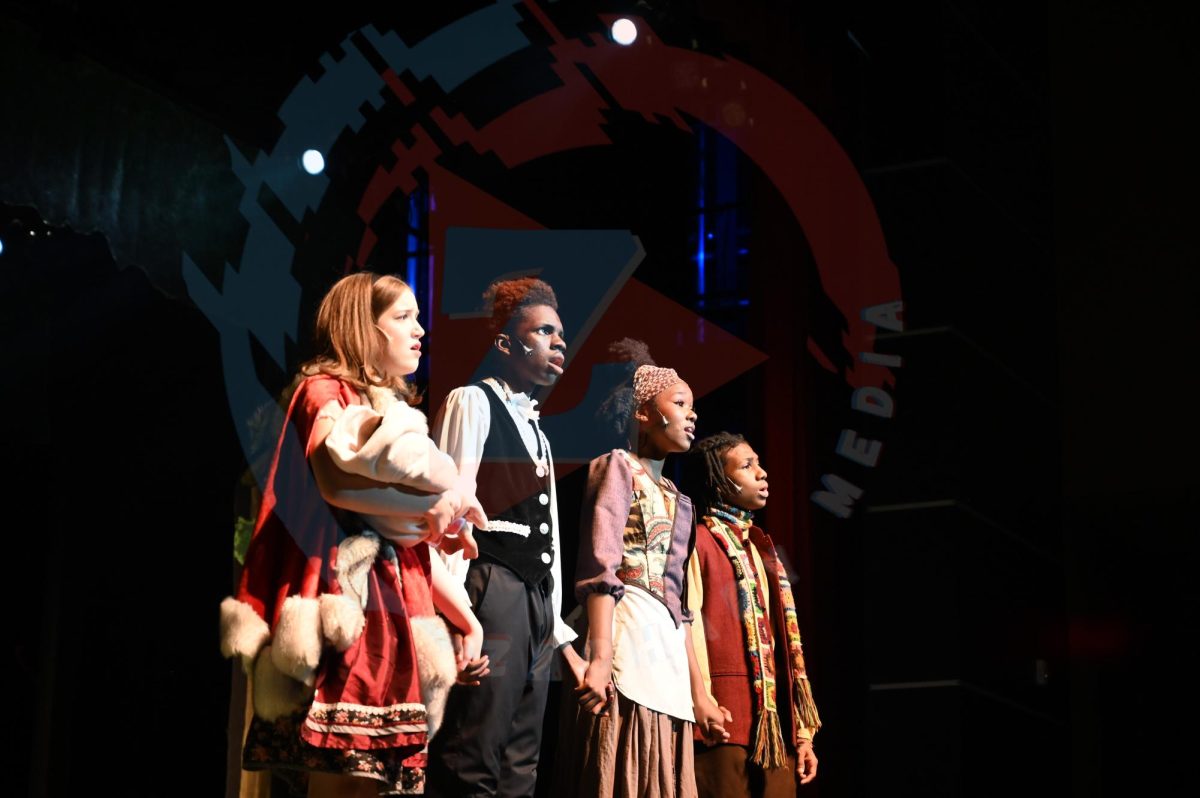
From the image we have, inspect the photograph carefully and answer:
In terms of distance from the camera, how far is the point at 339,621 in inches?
123

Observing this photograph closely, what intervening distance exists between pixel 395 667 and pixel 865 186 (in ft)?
9.52

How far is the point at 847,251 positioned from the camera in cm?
554

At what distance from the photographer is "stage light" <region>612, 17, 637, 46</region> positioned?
225 inches

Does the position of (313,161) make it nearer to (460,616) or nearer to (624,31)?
(624,31)

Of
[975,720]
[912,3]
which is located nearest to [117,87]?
[912,3]

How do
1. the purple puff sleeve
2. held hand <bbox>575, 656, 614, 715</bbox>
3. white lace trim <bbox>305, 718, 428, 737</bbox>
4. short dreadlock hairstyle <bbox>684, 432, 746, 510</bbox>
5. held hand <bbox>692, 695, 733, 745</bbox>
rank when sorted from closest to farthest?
white lace trim <bbox>305, 718, 428, 737</bbox>
held hand <bbox>575, 656, 614, 715</bbox>
the purple puff sleeve
held hand <bbox>692, 695, 733, 745</bbox>
short dreadlock hairstyle <bbox>684, 432, 746, 510</bbox>

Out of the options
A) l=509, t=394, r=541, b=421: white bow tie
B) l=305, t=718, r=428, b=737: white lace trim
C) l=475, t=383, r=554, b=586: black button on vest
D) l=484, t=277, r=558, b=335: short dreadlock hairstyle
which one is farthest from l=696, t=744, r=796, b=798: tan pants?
l=305, t=718, r=428, b=737: white lace trim

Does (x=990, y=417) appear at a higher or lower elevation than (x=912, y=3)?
lower

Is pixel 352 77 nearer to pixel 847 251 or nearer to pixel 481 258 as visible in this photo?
pixel 481 258

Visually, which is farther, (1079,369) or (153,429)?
(1079,369)

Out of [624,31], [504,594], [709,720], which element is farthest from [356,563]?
[624,31]

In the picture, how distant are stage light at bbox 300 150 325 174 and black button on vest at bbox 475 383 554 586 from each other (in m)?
1.60

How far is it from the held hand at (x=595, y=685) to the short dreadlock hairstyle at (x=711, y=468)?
34.2 inches

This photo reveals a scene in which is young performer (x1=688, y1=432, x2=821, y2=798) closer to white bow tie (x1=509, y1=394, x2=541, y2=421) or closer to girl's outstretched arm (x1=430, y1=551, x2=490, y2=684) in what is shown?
white bow tie (x1=509, y1=394, x2=541, y2=421)
